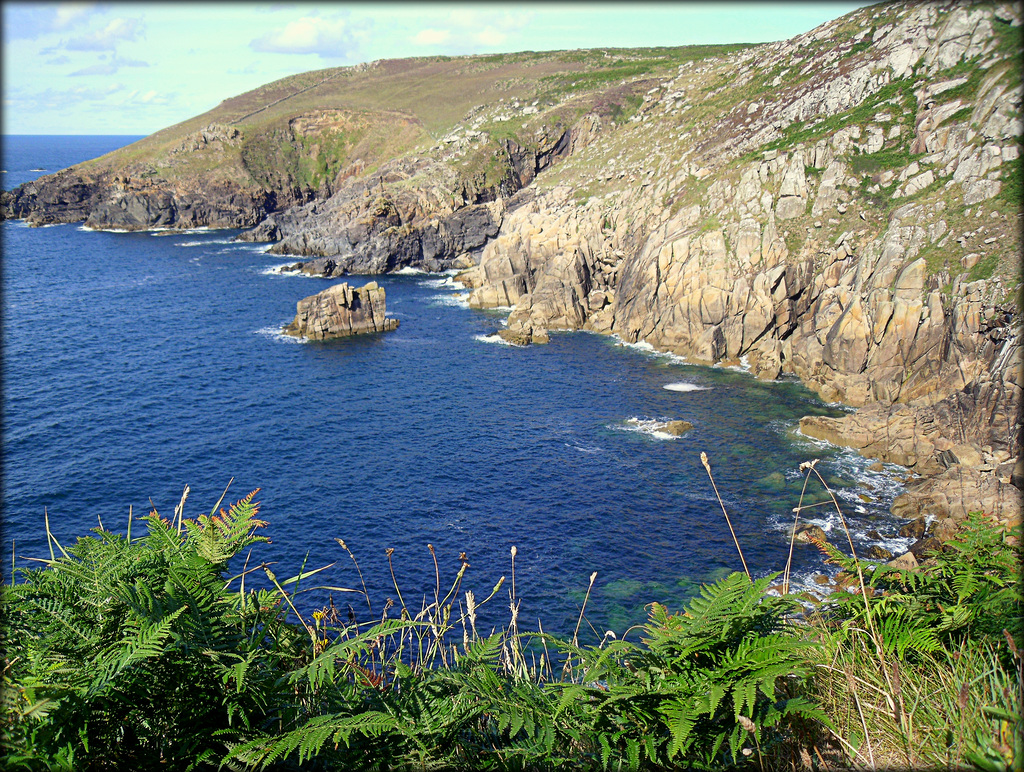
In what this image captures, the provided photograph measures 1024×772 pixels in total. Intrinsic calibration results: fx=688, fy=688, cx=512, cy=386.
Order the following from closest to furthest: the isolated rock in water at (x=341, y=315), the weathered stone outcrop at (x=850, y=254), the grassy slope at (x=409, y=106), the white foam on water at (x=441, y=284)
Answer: the weathered stone outcrop at (x=850, y=254) < the isolated rock in water at (x=341, y=315) < the white foam on water at (x=441, y=284) < the grassy slope at (x=409, y=106)

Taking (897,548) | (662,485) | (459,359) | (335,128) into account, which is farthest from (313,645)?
(335,128)

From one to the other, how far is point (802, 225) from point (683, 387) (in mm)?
21373

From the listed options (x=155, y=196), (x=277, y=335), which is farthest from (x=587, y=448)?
(x=155, y=196)

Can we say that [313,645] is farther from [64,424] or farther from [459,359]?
[459,359]

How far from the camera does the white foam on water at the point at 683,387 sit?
5862cm

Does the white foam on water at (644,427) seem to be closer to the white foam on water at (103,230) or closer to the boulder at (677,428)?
the boulder at (677,428)

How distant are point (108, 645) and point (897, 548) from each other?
3755 cm

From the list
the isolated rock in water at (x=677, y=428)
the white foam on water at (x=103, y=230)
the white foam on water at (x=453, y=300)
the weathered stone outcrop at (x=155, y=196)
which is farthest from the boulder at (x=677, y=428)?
the white foam on water at (x=103, y=230)

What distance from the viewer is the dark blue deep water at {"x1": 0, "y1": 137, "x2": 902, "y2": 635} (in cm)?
3700

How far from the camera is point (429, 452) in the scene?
50.0 m

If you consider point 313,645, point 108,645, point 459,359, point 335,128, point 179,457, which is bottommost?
point 179,457

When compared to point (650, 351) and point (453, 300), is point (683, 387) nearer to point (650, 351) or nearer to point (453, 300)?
point (650, 351)

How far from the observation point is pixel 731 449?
156ft

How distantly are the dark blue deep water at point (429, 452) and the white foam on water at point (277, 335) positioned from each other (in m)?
0.73
